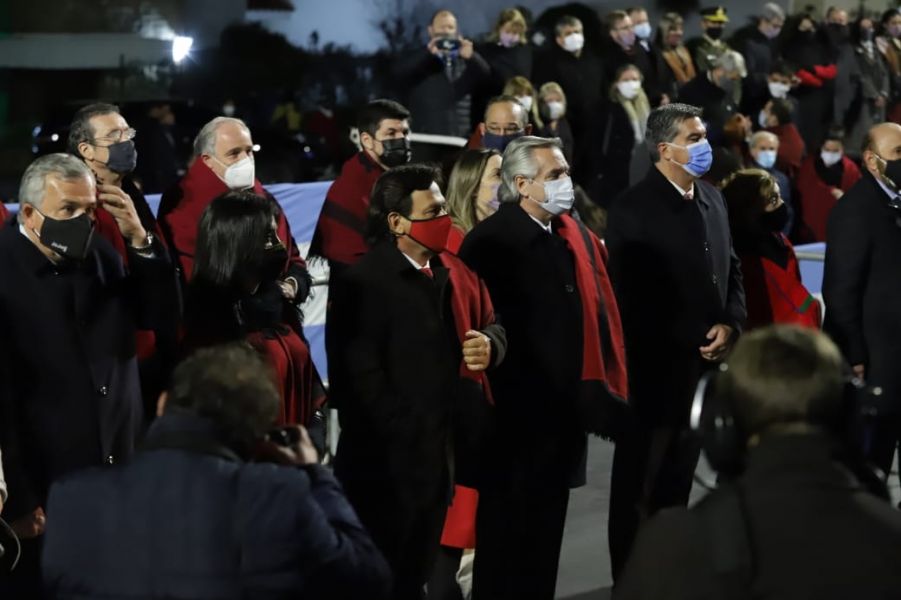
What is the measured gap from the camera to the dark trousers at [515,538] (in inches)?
262

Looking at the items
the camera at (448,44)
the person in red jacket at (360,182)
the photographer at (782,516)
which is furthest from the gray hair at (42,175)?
the camera at (448,44)

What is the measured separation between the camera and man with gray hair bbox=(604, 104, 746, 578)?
7309 millimetres

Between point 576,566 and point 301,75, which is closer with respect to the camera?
point 576,566

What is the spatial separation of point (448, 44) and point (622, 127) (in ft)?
6.15

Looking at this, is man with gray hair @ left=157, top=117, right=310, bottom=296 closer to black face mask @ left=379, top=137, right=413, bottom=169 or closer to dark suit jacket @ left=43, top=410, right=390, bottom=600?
black face mask @ left=379, top=137, right=413, bottom=169

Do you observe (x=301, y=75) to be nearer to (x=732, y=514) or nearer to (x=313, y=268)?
(x=313, y=268)

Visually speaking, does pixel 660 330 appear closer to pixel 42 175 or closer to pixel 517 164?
pixel 517 164

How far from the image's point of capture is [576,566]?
7906 mm

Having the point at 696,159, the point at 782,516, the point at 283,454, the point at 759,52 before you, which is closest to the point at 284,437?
the point at 283,454

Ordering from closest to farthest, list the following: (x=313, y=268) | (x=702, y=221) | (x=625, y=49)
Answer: (x=702, y=221), (x=313, y=268), (x=625, y=49)

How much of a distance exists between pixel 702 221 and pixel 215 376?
399 centimetres

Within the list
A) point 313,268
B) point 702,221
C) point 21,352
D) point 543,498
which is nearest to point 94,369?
point 21,352

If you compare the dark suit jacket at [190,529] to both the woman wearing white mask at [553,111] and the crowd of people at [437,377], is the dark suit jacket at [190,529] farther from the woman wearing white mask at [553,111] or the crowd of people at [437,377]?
the woman wearing white mask at [553,111]

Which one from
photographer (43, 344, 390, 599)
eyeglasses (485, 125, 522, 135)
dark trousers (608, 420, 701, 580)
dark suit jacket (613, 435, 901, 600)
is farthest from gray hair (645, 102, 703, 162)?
dark suit jacket (613, 435, 901, 600)
